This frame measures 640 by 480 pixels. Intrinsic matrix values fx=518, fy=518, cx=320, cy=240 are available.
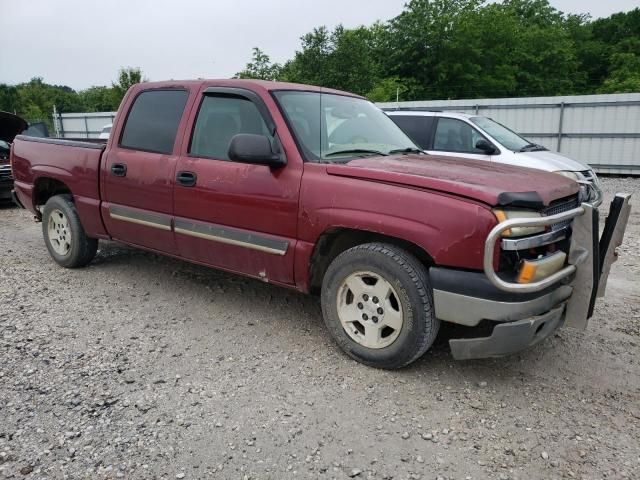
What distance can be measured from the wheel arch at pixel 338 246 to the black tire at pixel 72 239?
286 centimetres

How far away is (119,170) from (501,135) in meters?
6.07

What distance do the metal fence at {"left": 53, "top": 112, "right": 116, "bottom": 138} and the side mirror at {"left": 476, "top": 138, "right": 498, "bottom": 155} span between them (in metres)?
19.0

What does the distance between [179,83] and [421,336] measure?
299 cm

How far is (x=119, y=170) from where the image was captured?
4.66 meters

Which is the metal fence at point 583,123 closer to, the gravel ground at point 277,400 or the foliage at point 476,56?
the gravel ground at point 277,400

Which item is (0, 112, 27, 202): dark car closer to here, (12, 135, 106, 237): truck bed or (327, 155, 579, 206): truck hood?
(12, 135, 106, 237): truck bed

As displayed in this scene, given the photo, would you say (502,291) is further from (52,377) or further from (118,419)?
(52,377)

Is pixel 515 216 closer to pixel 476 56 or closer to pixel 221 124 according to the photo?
pixel 221 124

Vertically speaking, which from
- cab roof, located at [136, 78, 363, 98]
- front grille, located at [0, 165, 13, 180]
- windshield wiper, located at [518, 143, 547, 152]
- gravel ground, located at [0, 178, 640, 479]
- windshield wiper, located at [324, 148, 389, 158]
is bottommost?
gravel ground, located at [0, 178, 640, 479]

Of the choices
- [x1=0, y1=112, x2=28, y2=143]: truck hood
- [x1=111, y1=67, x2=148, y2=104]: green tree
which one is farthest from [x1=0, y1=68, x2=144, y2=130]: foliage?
[x1=0, y1=112, x2=28, y2=143]: truck hood

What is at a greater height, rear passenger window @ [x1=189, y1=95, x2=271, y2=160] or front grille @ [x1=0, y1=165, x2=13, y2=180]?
rear passenger window @ [x1=189, y1=95, x2=271, y2=160]

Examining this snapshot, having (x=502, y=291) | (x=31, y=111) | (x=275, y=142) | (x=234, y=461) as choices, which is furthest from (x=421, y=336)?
(x=31, y=111)

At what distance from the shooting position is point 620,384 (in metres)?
3.29

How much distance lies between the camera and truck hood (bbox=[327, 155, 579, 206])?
2.94 metres
